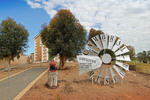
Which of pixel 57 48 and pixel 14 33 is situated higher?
pixel 14 33

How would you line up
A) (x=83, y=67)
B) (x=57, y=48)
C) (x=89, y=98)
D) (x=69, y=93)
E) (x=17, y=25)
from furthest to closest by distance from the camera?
1. (x=17, y=25)
2. (x=57, y=48)
3. (x=83, y=67)
4. (x=69, y=93)
5. (x=89, y=98)

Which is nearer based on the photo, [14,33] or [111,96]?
[111,96]

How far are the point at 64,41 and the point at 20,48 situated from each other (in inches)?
246

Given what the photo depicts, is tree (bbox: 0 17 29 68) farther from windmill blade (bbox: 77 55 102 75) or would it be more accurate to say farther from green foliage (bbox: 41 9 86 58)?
windmill blade (bbox: 77 55 102 75)

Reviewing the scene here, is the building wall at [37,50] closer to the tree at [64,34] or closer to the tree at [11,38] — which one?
the tree at [11,38]

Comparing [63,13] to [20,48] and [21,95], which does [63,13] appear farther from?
[21,95]

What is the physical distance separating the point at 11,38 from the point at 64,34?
6581 millimetres

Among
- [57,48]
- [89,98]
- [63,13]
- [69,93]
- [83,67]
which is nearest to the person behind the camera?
[89,98]

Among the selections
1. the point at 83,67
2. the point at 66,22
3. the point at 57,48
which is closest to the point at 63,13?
the point at 66,22

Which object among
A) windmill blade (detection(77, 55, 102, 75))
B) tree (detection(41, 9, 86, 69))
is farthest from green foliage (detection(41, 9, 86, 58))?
windmill blade (detection(77, 55, 102, 75))

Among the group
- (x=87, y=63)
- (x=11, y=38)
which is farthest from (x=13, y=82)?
(x=11, y=38)

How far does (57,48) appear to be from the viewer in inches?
498

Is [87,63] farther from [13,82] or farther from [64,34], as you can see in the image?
[64,34]

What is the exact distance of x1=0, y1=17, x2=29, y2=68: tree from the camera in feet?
43.8
